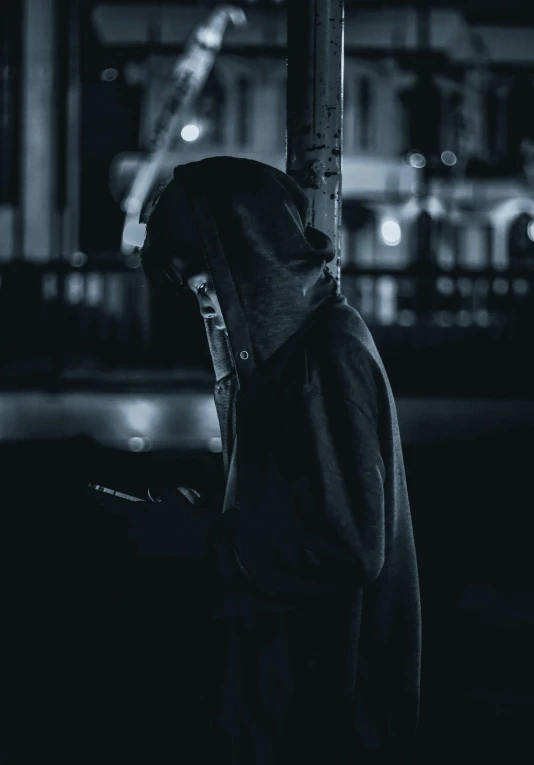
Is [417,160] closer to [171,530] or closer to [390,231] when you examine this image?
[390,231]

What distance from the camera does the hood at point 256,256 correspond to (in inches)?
66.3

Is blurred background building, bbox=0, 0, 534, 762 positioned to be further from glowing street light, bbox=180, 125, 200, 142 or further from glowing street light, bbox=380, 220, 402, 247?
glowing street light, bbox=180, 125, 200, 142

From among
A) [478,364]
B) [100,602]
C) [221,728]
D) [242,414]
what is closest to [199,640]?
[100,602]

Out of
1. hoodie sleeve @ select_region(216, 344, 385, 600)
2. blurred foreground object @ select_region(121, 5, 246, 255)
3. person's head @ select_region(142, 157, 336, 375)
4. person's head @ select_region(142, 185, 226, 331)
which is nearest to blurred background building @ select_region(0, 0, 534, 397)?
blurred foreground object @ select_region(121, 5, 246, 255)

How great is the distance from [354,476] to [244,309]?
0.44m

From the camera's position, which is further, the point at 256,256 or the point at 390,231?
the point at 390,231

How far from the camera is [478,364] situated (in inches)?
394

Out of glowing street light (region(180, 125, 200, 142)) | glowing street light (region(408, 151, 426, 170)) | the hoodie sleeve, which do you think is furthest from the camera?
glowing street light (region(408, 151, 426, 170))

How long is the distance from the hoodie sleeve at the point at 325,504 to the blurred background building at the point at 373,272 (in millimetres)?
1744

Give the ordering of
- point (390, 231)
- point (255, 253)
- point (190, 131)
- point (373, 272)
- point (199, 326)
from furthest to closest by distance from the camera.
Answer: point (390, 231) → point (190, 131) → point (199, 326) → point (373, 272) → point (255, 253)

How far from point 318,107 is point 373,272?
6721 millimetres

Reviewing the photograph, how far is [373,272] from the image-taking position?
915cm

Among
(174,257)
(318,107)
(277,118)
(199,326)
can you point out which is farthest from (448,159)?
(174,257)

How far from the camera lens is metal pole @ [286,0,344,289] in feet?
8.30
